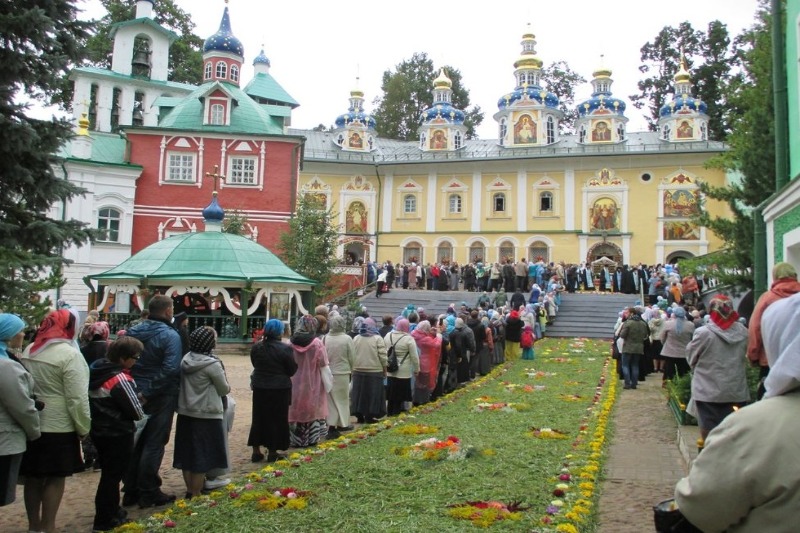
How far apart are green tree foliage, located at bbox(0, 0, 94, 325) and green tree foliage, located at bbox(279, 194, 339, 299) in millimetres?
20992

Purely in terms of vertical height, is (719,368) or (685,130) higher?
(685,130)

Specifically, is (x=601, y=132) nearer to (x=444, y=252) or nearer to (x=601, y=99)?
(x=601, y=99)

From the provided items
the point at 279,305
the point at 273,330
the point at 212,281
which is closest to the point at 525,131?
the point at 279,305

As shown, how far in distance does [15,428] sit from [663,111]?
47.3 meters

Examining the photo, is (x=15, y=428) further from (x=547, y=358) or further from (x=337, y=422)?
(x=547, y=358)

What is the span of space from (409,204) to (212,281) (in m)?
28.0

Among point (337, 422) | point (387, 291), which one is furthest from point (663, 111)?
point (337, 422)

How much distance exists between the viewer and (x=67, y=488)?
742 centimetres

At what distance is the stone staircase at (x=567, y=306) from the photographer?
26.4m

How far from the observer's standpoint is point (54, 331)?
5.69 m

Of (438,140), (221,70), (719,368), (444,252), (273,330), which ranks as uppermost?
(221,70)

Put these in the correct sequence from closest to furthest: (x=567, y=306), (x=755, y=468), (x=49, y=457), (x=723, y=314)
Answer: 1. (x=755, y=468)
2. (x=49, y=457)
3. (x=723, y=314)
4. (x=567, y=306)

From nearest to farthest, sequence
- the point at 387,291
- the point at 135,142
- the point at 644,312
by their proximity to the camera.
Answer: the point at 644,312 < the point at 387,291 < the point at 135,142

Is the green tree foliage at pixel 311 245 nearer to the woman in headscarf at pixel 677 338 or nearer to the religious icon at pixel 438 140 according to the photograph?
the religious icon at pixel 438 140
